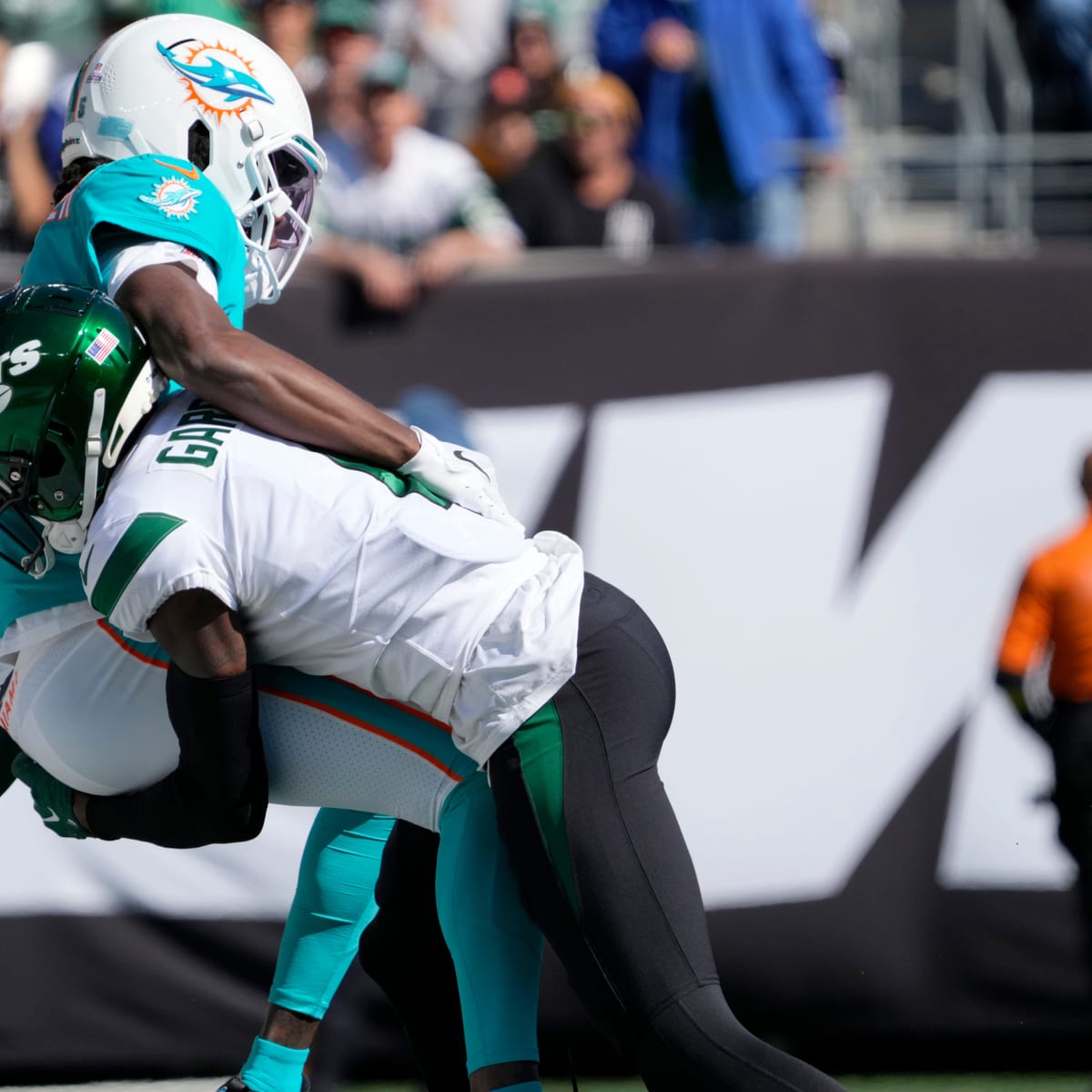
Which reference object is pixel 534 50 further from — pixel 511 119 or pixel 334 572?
pixel 334 572

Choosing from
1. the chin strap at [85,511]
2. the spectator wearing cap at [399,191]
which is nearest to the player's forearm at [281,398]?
the chin strap at [85,511]

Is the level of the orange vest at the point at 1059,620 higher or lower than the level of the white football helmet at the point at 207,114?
lower

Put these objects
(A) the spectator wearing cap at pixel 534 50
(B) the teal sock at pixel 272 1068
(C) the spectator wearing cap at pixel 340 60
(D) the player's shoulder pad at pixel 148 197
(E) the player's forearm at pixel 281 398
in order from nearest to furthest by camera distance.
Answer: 1. (E) the player's forearm at pixel 281 398
2. (D) the player's shoulder pad at pixel 148 197
3. (B) the teal sock at pixel 272 1068
4. (C) the spectator wearing cap at pixel 340 60
5. (A) the spectator wearing cap at pixel 534 50

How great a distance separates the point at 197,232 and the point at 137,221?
77mm

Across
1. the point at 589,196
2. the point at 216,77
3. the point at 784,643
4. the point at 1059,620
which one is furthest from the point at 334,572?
the point at 589,196

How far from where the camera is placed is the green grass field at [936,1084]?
13.6ft

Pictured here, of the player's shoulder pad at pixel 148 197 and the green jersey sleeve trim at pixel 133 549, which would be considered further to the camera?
the player's shoulder pad at pixel 148 197

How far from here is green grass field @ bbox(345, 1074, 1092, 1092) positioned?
4.14 meters

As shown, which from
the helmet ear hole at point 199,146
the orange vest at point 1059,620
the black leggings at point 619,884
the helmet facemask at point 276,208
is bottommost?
the orange vest at point 1059,620

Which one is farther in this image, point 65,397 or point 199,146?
point 199,146

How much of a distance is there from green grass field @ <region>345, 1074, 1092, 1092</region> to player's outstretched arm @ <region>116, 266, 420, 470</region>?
8.15ft

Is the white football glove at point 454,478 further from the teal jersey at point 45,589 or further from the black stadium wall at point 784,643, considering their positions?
the black stadium wall at point 784,643

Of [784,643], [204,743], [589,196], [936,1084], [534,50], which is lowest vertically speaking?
[936,1084]

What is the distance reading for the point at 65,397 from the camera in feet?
6.56
